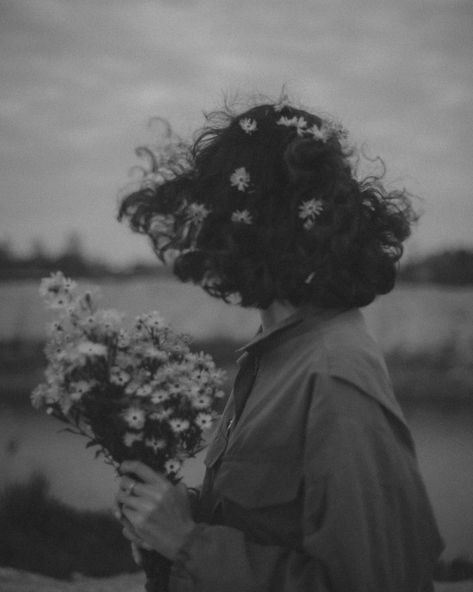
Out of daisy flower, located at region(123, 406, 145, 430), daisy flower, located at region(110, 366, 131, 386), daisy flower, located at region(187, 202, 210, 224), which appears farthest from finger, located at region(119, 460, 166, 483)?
daisy flower, located at region(187, 202, 210, 224)

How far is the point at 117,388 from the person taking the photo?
1598 millimetres

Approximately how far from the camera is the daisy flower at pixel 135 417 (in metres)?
1.54

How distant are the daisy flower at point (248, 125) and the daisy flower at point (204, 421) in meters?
0.81

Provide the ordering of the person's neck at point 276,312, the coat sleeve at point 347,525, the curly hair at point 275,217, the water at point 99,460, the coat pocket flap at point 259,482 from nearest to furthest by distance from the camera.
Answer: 1. the coat sleeve at point 347,525
2. the coat pocket flap at point 259,482
3. the curly hair at point 275,217
4. the person's neck at point 276,312
5. the water at point 99,460

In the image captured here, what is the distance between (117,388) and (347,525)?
2.24 feet

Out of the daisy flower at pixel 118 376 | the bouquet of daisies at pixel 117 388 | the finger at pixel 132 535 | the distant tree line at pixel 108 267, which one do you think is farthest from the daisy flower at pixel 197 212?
the distant tree line at pixel 108 267

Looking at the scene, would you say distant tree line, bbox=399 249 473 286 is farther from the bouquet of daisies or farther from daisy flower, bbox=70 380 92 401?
daisy flower, bbox=70 380 92 401

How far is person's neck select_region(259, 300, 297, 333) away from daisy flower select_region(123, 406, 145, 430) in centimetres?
44

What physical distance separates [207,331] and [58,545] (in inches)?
81.9

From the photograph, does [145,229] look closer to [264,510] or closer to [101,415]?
[101,415]

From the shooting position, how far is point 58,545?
4.78 m

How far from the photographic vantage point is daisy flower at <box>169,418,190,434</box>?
61.6 inches

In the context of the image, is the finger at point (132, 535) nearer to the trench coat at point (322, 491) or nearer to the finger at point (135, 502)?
the finger at point (135, 502)

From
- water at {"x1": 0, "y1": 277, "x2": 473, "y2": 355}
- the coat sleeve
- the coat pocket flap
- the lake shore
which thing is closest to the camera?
the coat sleeve
